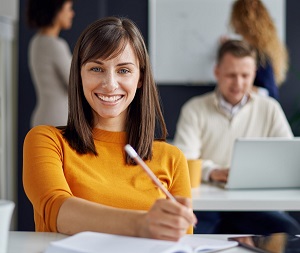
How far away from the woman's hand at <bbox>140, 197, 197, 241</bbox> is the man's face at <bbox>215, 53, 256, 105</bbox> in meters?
1.92

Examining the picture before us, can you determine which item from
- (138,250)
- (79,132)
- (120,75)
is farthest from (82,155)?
(138,250)

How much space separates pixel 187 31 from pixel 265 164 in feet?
7.41

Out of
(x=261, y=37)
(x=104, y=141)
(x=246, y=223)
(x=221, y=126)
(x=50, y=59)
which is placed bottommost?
(x=246, y=223)

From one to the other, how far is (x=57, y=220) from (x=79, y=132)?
1.02 ft

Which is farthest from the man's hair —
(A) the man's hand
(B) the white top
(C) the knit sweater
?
(B) the white top

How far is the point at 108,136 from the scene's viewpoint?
168cm

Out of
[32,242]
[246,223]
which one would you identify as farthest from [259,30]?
[32,242]

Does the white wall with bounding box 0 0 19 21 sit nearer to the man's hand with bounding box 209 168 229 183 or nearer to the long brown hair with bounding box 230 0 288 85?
the long brown hair with bounding box 230 0 288 85

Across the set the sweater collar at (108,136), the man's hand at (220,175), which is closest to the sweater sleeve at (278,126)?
the man's hand at (220,175)

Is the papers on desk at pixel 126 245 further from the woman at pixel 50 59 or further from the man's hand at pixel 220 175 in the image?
the woman at pixel 50 59

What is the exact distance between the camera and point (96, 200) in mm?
1545

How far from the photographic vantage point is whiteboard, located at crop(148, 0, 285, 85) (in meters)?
4.37

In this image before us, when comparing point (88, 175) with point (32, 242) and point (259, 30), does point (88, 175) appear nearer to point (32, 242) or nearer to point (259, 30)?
point (32, 242)

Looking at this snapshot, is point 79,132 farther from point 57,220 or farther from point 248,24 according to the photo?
point 248,24
